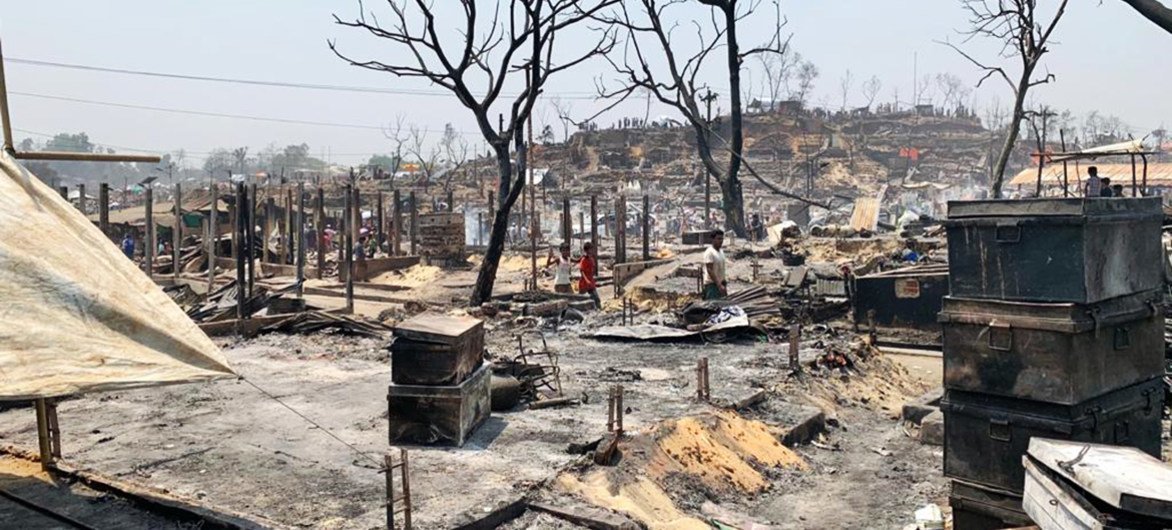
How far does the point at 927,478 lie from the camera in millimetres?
8852

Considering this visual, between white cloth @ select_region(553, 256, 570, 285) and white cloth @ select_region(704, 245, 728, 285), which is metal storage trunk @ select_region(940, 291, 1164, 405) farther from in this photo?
white cloth @ select_region(553, 256, 570, 285)

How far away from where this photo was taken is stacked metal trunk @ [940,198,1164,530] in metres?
5.71

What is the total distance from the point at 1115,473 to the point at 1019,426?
1518 millimetres

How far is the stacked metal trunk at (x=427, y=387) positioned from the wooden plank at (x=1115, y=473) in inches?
171

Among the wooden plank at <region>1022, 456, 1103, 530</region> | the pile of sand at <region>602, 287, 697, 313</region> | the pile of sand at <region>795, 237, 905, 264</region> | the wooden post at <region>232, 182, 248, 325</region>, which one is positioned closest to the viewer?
the wooden plank at <region>1022, 456, 1103, 530</region>

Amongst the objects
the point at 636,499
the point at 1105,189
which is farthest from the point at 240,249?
the point at 1105,189

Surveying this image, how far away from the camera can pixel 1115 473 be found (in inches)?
174

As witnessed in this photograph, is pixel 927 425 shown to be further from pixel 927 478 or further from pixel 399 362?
pixel 399 362

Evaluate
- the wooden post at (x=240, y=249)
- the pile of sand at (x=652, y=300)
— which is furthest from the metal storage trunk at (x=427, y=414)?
the pile of sand at (x=652, y=300)

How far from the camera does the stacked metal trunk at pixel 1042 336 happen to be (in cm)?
571

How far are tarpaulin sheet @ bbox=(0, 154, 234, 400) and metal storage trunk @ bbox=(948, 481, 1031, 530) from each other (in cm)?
457

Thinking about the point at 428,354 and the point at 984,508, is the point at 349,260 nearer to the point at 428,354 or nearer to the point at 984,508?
the point at 428,354

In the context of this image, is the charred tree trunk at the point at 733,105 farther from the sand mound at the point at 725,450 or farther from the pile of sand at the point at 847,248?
the sand mound at the point at 725,450

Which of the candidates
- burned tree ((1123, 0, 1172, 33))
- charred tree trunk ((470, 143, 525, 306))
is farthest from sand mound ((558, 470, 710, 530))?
charred tree trunk ((470, 143, 525, 306))
